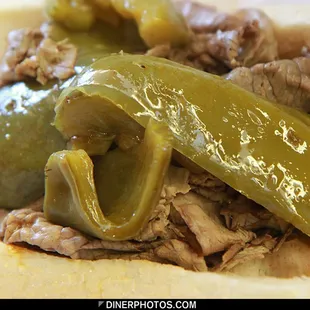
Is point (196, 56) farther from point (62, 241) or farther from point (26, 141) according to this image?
point (62, 241)

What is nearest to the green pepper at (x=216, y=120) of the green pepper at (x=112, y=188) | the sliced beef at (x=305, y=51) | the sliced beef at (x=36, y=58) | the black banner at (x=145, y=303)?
the green pepper at (x=112, y=188)

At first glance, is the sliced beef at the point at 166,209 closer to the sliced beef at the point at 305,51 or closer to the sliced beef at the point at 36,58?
the sliced beef at the point at 36,58

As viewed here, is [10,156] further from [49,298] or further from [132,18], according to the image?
[132,18]

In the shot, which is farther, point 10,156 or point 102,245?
point 10,156

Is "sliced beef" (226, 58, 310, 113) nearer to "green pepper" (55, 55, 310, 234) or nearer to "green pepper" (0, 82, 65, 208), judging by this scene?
"green pepper" (55, 55, 310, 234)

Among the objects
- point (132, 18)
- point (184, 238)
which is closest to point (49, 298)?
point (184, 238)

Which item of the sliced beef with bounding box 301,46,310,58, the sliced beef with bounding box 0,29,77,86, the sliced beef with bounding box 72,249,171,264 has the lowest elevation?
the sliced beef with bounding box 72,249,171,264

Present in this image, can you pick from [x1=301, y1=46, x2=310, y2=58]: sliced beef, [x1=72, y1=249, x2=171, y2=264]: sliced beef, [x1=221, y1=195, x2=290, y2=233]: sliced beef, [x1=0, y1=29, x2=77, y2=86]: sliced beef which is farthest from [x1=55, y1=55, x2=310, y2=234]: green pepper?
[x1=301, y1=46, x2=310, y2=58]: sliced beef
